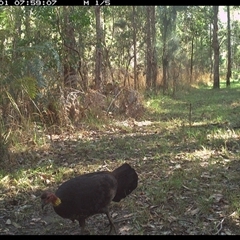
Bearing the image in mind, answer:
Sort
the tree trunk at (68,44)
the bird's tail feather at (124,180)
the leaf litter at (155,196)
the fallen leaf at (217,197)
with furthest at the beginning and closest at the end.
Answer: the tree trunk at (68,44), the fallen leaf at (217,197), the leaf litter at (155,196), the bird's tail feather at (124,180)

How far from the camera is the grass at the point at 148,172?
394 cm

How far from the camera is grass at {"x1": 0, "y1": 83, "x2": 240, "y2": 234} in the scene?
12.9 ft

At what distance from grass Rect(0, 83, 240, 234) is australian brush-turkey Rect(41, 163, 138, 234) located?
0.48 meters

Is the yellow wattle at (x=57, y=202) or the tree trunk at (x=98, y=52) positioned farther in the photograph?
the tree trunk at (x=98, y=52)

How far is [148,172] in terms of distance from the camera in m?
5.48

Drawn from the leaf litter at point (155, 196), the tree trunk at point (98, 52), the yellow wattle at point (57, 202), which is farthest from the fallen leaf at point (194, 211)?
the tree trunk at point (98, 52)

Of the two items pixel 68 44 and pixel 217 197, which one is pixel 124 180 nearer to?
pixel 217 197

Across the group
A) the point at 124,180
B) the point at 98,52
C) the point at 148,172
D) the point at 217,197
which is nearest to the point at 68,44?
the point at 98,52

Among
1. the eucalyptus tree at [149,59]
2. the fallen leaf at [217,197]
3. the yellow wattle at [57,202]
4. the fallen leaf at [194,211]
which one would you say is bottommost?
the fallen leaf at [194,211]

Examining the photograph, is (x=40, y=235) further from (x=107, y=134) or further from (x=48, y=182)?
(x=107, y=134)

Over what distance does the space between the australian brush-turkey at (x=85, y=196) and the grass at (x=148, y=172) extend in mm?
483

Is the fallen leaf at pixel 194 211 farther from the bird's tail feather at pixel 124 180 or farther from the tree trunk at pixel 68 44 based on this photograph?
the tree trunk at pixel 68 44

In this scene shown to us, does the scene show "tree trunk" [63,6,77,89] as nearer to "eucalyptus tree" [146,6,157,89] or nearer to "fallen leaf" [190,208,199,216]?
"fallen leaf" [190,208,199,216]

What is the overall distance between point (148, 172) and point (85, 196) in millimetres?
2237
